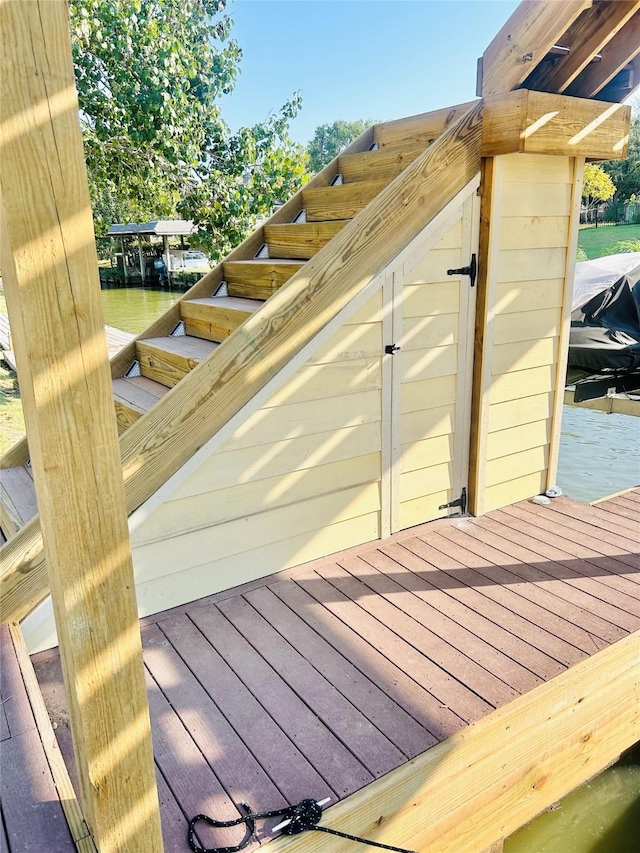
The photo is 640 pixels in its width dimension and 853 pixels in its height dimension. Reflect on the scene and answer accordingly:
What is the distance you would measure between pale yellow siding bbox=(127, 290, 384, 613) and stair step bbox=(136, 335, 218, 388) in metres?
0.49

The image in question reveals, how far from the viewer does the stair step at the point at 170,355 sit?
2771 mm

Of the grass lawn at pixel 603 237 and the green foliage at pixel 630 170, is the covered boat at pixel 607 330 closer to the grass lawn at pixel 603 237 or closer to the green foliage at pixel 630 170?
the grass lawn at pixel 603 237

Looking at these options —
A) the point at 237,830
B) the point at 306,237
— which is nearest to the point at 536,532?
the point at 306,237

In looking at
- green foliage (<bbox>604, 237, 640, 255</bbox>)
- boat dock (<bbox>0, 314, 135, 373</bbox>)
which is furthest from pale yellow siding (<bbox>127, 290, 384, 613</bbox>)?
green foliage (<bbox>604, 237, 640, 255</bbox>)

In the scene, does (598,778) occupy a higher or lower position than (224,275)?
lower

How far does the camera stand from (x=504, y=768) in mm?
1952

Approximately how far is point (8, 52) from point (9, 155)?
0.43 ft

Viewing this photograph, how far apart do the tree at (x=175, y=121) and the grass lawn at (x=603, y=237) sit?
56.6 ft

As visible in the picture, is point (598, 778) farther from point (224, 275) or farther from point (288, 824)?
point (224, 275)

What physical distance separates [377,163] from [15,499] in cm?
242

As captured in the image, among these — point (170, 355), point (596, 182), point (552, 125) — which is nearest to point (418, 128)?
point (552, 125)

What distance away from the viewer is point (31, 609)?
2211mm

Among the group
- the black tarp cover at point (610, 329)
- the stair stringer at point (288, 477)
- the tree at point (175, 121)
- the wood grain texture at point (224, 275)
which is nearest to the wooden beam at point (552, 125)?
the stair stringer at point (288, 477)

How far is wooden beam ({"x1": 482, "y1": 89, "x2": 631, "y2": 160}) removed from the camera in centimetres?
256
